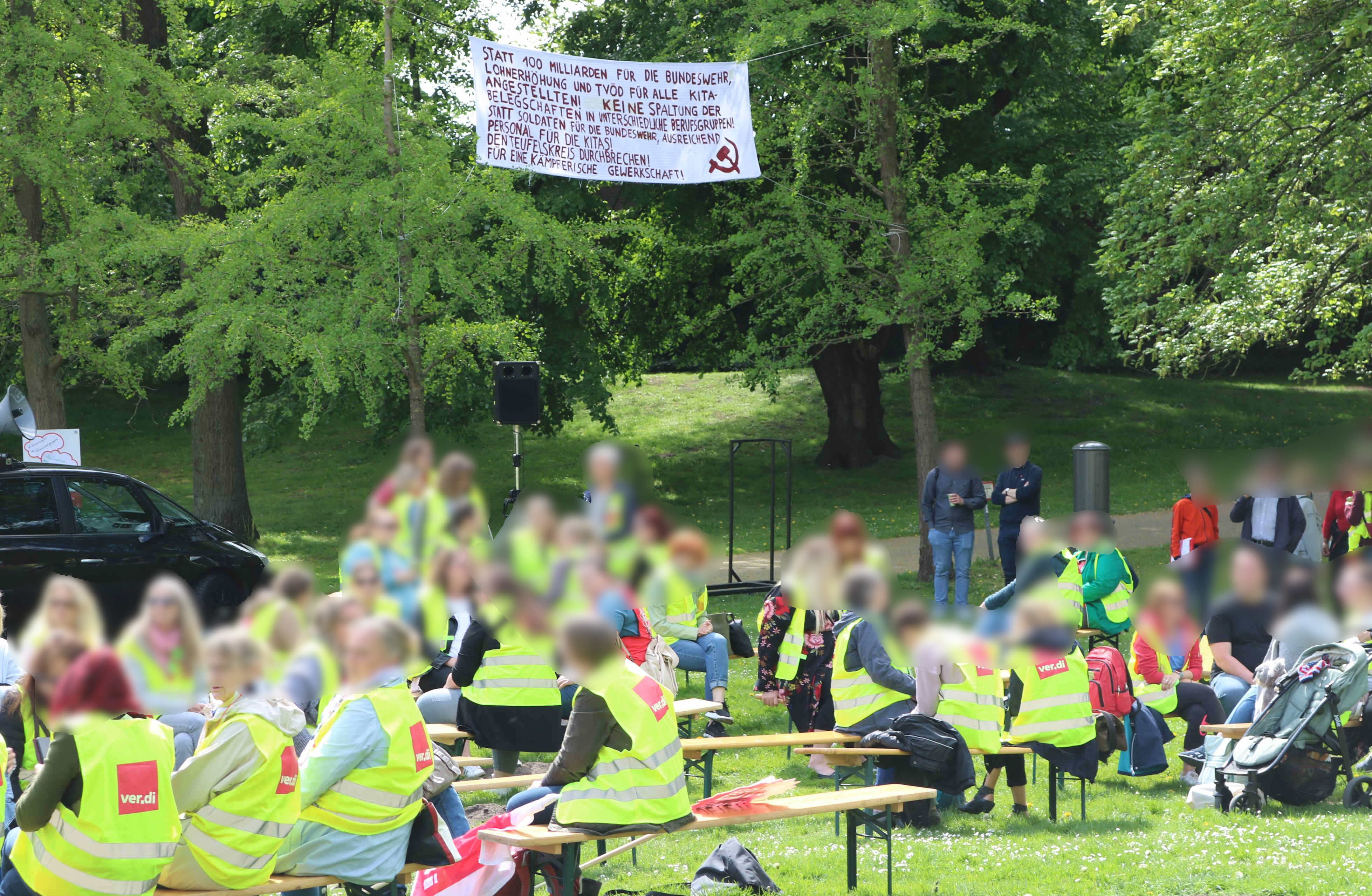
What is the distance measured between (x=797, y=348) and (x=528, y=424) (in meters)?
6.53

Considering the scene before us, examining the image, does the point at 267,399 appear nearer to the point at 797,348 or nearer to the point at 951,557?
the point at 797,348

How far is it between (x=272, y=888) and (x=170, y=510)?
8.56 m

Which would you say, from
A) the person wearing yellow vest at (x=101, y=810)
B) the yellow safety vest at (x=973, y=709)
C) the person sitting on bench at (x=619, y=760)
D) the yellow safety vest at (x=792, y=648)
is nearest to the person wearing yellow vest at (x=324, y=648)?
the person wearing yellow vest at (x=101, y=810)

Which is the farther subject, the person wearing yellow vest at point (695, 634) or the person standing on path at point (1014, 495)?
the person standing on path at point (1014, 495)

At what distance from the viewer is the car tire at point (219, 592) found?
40.1ft

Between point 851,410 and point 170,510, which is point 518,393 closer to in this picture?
point 170,510

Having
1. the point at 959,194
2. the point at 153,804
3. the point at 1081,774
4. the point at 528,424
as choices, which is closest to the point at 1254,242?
the point at 959,194

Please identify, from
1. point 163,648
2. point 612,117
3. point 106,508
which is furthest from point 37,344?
point 163,648

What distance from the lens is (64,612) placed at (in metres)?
4.22

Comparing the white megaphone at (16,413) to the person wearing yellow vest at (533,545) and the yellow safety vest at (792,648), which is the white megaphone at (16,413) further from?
the person wearing yellow vest at (533,545)

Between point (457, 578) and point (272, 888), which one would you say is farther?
point (457, 578)

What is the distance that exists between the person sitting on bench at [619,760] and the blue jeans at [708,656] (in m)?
4.20

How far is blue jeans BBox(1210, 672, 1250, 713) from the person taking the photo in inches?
346

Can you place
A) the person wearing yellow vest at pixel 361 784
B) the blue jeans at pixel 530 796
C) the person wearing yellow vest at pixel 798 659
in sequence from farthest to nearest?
the person wearing yellow vest at pixel 798 659
the blue jeans at pixel 530 796
the person wearing yellow vest at pixel 361 784
